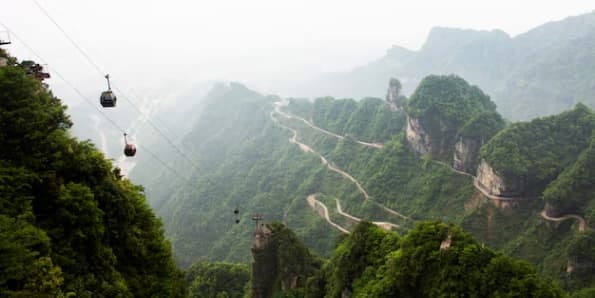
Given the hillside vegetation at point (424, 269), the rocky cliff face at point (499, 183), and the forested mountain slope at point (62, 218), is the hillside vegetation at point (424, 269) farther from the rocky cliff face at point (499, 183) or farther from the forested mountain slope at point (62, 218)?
the rocky cliff face at point (499, 183)

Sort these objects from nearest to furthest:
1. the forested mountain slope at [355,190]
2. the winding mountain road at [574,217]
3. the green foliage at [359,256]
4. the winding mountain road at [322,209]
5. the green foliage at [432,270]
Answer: the green foliage at [432,270] → the green foliage at [359,256] → the winding mountain road at [574,217] → the forested mountain slope at [355,190] → the winding mountain road at [322,209]

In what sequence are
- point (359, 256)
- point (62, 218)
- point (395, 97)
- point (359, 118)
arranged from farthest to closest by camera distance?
point (359, 118) < point (395, 97) < point (359, 256) < point (62, 218)

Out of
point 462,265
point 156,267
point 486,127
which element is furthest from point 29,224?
point 486,127

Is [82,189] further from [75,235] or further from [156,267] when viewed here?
[156,267]

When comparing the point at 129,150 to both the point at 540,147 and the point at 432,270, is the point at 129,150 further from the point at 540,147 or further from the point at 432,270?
the point at 540,147

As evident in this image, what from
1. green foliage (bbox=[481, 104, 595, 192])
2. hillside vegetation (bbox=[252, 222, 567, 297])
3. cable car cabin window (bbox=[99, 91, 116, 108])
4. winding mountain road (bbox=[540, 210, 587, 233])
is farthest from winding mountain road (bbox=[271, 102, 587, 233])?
cable car cabin window (bbox=[99, 91, 116, 108])

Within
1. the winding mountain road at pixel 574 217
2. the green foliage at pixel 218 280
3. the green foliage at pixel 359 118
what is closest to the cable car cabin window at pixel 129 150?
the green foliage at pixel 218 280

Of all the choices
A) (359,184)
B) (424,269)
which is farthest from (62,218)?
(359,184)
